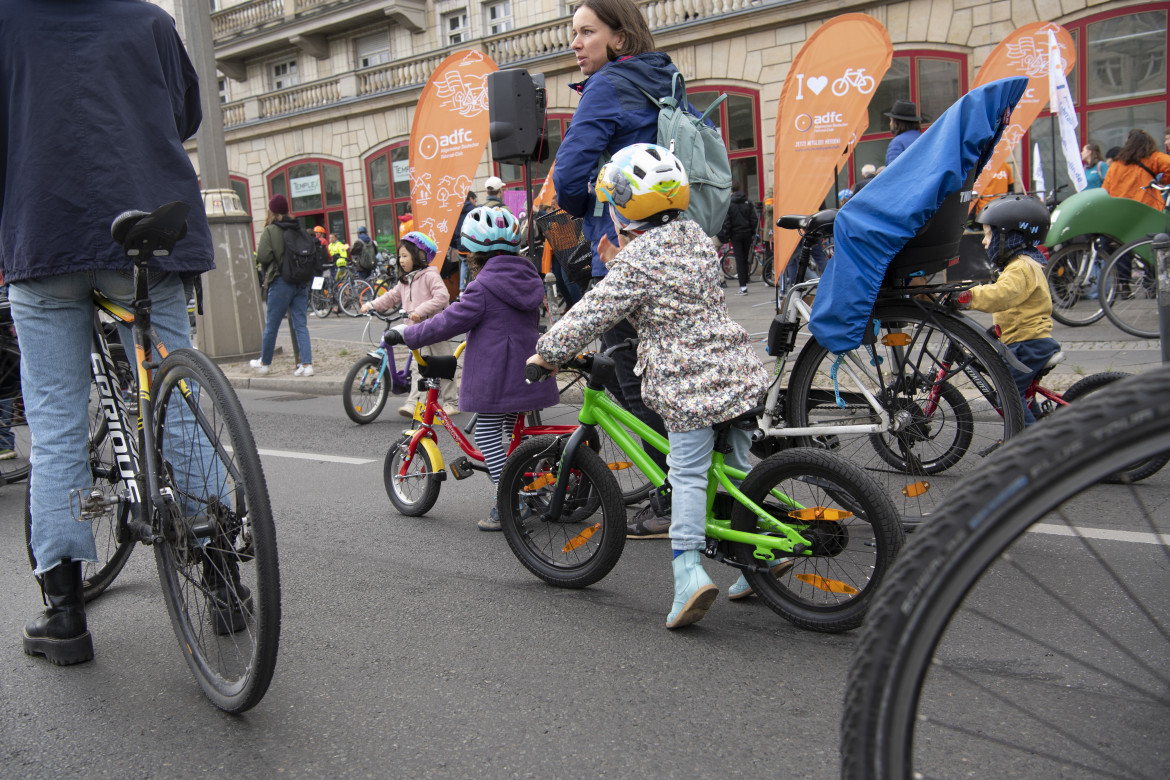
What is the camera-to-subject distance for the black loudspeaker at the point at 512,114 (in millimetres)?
7281

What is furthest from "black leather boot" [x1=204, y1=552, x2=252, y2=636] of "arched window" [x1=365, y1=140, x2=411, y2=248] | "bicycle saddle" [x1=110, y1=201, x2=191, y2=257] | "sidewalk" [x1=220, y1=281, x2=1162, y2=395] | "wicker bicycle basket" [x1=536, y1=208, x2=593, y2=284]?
Result: "arched window" [x1=365, y1=140, x2=411, y2=248]

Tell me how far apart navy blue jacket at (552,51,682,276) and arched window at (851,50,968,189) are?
48.2ft

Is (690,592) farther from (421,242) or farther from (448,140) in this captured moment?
(448,140)

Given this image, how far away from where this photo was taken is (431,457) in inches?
189

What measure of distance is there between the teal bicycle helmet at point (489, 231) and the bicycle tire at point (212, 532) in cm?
188

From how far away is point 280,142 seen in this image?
30422 mm

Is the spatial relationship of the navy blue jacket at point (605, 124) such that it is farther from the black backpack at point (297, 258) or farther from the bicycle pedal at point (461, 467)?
the black backpack at point (297, 258)

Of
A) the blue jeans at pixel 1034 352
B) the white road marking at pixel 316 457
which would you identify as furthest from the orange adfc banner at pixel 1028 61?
the white road marking at pixel 316 457

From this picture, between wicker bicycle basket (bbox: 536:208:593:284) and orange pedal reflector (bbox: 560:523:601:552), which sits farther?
wicker bicycle basket (bbox: 536:208:593:284)

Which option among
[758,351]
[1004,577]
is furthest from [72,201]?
[758,351]

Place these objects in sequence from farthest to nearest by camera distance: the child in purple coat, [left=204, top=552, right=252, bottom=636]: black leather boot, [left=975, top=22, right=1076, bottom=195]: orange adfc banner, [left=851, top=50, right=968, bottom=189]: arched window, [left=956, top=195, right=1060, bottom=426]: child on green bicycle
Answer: [left=851, top=50, right=968, bottom=189]: arched window < [left=975, top=22, right=1076, bottom=195]: orange adfc banner < [left=956, top=195, right=1060, bottom=426]: child on green bicycle < the child in purple coat < [left=204, top=552, right=252, bottom=636]: black leather boot

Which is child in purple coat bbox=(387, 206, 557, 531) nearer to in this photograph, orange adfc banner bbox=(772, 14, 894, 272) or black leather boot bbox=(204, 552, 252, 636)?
black leather boot bbox=(204, 552, 252, 636)

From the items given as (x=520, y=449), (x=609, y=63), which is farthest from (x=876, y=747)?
(x=609, y=63)

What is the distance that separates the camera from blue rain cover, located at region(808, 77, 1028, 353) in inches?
139
